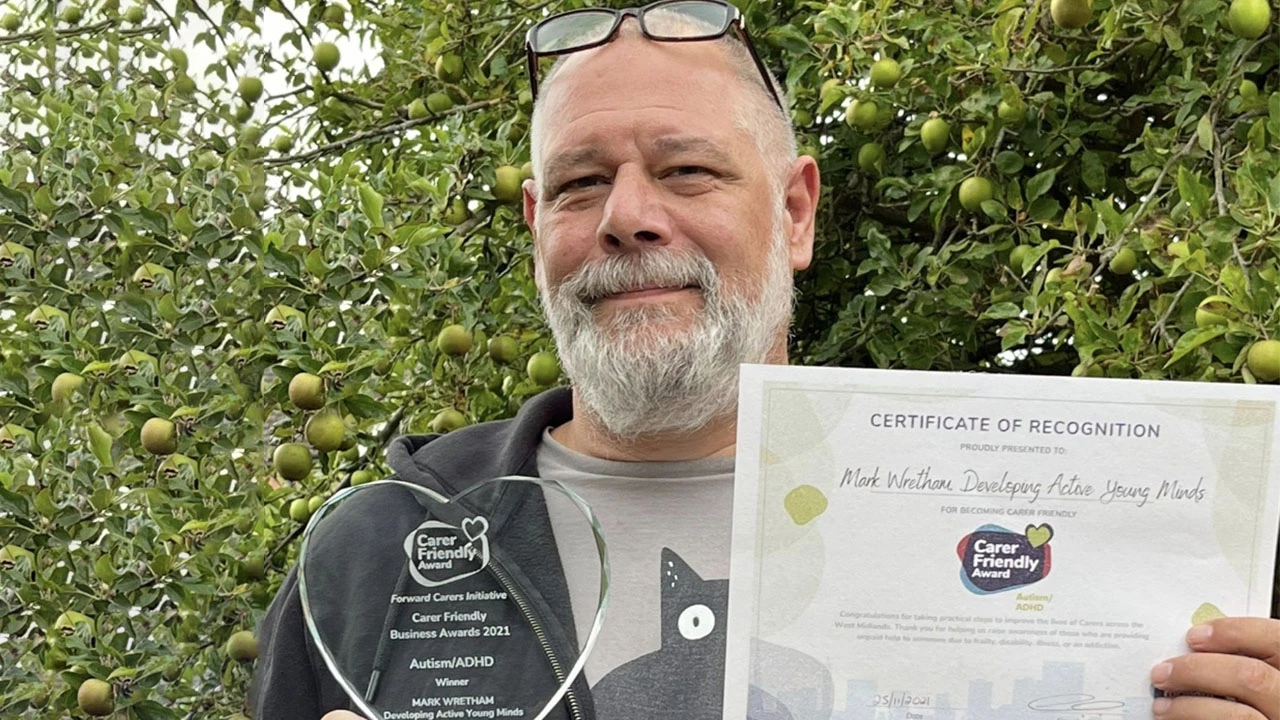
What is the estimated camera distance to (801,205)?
203cm

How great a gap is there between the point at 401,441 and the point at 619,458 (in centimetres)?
31

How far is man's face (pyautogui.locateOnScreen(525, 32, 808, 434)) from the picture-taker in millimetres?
1762

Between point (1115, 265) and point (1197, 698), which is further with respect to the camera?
point (1115, 265)

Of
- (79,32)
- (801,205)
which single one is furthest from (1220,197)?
(79,32)

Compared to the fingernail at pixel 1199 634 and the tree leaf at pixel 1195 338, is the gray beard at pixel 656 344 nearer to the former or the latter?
the tree leaf at pixel 1195 338

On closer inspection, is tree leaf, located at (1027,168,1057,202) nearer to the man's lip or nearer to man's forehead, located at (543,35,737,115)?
man's forehead, located at (543,35,737,115)

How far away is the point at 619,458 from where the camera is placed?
1.85 metres

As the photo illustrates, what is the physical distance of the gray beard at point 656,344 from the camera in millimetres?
A: 1760

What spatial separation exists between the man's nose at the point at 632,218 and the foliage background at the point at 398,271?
1.56 feet

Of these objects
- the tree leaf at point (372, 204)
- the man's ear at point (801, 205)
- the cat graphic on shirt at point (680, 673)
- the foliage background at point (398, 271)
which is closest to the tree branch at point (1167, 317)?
the foliage background at point (398, 271)

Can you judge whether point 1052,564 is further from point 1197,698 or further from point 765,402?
point 765,402

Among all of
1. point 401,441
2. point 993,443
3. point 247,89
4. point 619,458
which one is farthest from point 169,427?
point 993,443

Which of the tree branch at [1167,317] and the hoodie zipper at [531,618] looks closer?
the hoodie zipper at [531,618]
